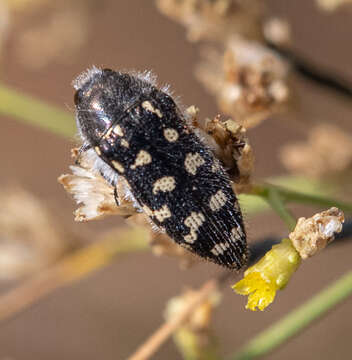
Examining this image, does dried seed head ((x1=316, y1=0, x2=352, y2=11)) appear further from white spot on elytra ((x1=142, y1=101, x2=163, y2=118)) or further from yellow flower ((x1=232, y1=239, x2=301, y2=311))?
yellow flower ((x1=232, y1=239, x2=301, y2=311))

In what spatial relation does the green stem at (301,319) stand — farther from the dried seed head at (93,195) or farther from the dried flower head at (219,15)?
the dried flower head at (219,15)

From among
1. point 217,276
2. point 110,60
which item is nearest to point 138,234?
point 217,276

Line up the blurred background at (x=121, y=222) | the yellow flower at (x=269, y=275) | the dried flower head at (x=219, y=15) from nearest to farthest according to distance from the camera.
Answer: the yellow flower at (x=269, y=275) → the dried flower head at (x=219, y=15) → the blurred background at (x=121, y=222)

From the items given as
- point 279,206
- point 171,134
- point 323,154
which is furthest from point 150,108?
point 323,154

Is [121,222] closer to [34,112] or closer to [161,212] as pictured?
[34,112]

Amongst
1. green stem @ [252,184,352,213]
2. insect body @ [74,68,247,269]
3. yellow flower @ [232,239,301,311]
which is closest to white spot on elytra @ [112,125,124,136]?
insect body @ [74,68,247,269]

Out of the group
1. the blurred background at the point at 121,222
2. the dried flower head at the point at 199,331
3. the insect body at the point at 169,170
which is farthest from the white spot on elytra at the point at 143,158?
the blurred background at the point at 121,222
